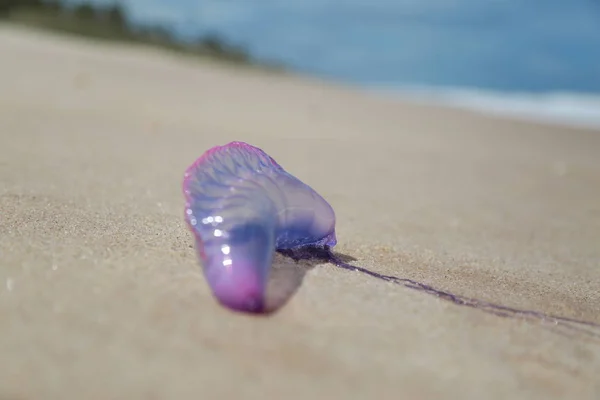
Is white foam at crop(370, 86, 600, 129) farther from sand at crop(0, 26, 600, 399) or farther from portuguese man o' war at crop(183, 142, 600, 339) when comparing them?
portuguese man o' war at crop(183, 142, 600, 339)

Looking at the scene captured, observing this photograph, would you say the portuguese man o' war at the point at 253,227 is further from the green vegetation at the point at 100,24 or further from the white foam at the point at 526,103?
the green vegetation at the point at 100,24

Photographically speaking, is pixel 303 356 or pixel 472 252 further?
pixel 472 252

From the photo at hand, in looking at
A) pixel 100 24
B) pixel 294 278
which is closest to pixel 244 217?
pixel 294 278

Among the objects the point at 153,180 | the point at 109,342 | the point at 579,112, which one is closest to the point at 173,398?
the point at 109,342

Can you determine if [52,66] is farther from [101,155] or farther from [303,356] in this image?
[303,356]

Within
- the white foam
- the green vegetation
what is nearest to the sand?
the white foam

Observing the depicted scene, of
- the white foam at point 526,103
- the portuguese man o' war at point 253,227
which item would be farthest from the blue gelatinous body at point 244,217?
the white foam at point 526,103

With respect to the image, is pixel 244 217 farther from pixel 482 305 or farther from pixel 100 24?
pixel 100 24
